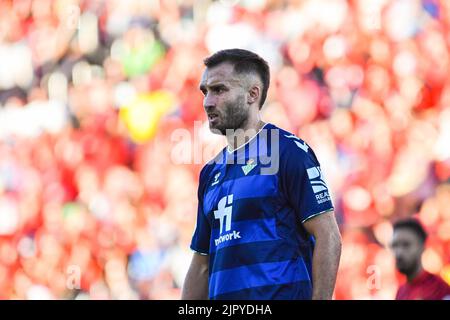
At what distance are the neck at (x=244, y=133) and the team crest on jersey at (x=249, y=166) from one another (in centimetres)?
Result: 9

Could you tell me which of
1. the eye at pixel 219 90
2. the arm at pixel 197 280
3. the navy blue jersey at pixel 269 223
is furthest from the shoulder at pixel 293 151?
the arm at pixel 197 280

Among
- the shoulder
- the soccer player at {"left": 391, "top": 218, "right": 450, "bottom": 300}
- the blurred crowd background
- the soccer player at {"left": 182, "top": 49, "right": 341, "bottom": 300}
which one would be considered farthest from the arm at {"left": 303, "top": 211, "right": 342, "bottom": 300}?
the blurred crowd background

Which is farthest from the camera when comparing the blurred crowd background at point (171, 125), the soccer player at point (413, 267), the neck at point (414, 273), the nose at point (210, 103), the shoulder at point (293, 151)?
the blurred crowd background at point (171, 125)

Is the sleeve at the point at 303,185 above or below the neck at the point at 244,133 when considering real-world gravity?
below

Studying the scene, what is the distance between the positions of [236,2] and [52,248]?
187 centimetres

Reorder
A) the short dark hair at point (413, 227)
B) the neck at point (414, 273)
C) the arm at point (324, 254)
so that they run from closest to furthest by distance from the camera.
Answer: the arm at point (324, 254) → the neck at point (414, 273) → the short dark hair at point (413, 227)

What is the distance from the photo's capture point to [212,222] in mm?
2309

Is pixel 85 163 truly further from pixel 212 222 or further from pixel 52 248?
pixel 212 222

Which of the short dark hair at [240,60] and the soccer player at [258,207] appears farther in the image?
the short dark hair at [240,60]

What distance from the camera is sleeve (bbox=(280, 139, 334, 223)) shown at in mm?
2133

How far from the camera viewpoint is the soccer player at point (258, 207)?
2123 mm

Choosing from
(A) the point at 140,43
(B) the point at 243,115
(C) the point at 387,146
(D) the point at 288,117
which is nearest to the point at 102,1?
(A) the point at 140,43

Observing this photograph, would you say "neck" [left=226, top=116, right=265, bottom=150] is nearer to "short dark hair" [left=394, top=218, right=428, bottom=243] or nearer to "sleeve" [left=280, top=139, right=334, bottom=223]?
"sleeve" [left=280, top=139, right=334, bottom=223]

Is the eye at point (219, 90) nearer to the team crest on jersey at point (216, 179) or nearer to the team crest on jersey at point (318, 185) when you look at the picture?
the team crest on jersey at point (216, 179)
